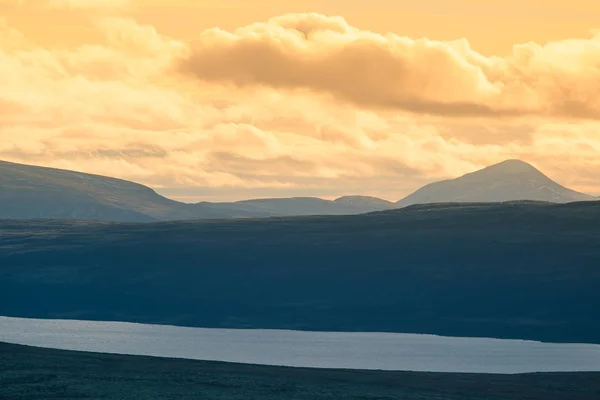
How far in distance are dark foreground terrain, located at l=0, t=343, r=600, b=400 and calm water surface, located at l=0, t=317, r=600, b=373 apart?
1138 cm

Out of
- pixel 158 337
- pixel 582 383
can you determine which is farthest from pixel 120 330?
pixel 582 383

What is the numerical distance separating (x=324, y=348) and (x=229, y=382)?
60.3 m

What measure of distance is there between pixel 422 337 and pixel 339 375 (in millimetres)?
82298

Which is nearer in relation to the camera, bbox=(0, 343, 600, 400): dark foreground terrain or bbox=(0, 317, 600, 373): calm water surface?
bbox=(0, 343, 600, 400): dark foreground terrain

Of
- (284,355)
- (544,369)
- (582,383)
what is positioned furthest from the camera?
(284,355)

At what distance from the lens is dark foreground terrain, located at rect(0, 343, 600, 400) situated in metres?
88.2

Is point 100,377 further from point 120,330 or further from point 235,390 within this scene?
point 120,330

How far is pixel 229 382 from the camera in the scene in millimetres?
97688

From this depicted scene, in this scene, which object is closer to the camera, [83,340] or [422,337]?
[83,340]

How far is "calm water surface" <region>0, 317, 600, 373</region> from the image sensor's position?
132 metres

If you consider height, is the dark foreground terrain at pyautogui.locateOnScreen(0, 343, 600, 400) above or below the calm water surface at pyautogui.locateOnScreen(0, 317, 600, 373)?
above

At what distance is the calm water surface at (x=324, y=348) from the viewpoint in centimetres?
13150

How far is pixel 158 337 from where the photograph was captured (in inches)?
6826

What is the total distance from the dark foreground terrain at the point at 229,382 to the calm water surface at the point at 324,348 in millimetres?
11382
